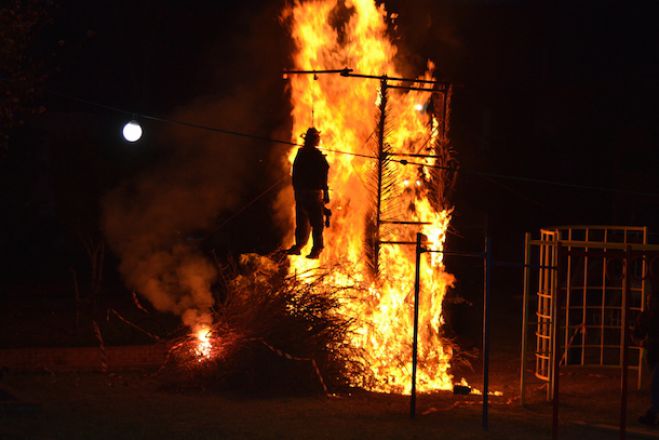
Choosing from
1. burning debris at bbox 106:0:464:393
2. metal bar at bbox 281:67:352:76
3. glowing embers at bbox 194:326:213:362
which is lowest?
glowing embers at bbox 194:326:213:362

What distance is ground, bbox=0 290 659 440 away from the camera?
305 inches

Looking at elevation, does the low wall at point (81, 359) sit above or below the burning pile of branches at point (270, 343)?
below

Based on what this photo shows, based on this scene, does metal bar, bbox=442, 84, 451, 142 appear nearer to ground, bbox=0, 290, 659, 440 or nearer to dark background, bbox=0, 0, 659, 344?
ground, bbox=0, 290, 659, 440

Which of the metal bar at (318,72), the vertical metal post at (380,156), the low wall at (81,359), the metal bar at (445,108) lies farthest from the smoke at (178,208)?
the metal bar at (445,108)

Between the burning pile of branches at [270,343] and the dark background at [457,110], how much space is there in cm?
544

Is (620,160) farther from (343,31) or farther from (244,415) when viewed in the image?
(244,415)

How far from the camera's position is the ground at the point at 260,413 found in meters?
7.76

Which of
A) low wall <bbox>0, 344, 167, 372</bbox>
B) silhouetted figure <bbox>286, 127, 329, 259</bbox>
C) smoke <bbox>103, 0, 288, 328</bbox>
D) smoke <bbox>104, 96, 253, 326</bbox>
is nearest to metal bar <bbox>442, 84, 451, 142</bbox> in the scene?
silhouetted figure <bbox>286, 127, 329, 259</bbox>

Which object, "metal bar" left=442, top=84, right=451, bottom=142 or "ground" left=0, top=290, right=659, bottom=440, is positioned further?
"metal bar" left=442, top=84, right=451, bottom=142

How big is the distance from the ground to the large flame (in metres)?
1.51

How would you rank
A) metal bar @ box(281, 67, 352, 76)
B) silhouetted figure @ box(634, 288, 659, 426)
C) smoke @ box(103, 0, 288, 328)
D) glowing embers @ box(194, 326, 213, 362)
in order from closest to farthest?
silhouetted figure @ box(634, 288, 659, 426), glowing embers @ box(194, 326, 213, 362), metal bar @ box(281, 67, 352, 76), smoke @ box(103, 0, 288, 328)

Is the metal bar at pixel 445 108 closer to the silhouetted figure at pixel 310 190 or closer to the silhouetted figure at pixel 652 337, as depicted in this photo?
the silhouetted figure at pixel 310 190

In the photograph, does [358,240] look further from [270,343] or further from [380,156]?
[270,343]

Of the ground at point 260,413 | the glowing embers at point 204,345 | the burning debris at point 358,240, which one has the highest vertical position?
the burning debris at point 358,240
